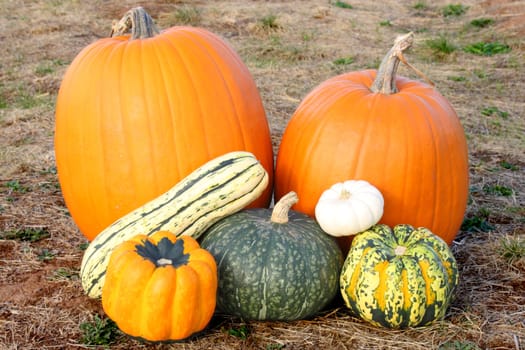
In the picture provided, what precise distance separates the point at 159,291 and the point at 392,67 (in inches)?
70.7

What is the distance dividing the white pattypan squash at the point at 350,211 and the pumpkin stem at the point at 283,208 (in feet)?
0.48

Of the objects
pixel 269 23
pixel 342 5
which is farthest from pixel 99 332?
pixel 342 5

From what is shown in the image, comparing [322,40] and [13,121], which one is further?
[322,40]

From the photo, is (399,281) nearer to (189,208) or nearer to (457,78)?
(189,208)

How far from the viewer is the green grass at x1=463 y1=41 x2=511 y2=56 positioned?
9.59 meters

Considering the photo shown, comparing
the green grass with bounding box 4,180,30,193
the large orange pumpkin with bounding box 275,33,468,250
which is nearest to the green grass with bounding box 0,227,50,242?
the green grass with bounding box 4,180,30,193

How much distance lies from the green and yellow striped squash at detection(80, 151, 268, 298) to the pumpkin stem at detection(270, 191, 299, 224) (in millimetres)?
198

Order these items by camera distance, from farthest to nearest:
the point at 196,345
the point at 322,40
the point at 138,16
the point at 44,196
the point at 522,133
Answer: the point at 322,40 → the point at 522,133 → the point at 44,196 → the point at 138,16 → the point at 196,345

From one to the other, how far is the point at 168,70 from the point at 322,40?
7090mm

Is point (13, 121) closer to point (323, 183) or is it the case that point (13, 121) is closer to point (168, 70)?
point (168, 70)

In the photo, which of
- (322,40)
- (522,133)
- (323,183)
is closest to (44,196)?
(323,183)

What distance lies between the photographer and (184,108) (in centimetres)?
343

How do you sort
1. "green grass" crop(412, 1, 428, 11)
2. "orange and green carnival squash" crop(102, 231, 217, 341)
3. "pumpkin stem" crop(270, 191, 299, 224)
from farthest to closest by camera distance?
"green grass" crop(412, 1, 428, 11)
"pumpkin stem" crop(270, 191, 299, 224)
"orange and green carnival squash" crop(102, 231, 217, 341)

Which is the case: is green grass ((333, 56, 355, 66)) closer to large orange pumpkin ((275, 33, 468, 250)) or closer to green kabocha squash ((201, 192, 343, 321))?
large orange pumpkin ((275, 33, 468, 250))
